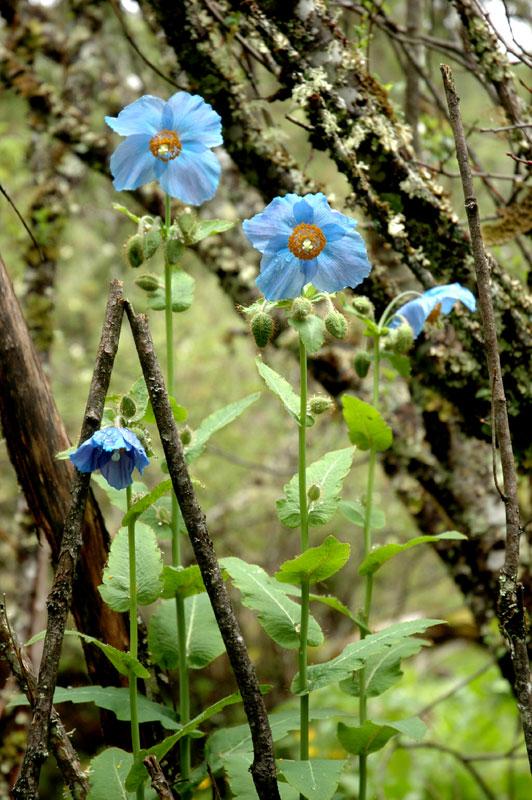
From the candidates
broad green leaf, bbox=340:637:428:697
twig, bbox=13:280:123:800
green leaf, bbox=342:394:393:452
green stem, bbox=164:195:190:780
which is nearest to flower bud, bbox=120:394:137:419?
twig, bbox=13:280:123:800

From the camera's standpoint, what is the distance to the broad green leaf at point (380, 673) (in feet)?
4.18

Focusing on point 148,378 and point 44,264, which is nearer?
point 148,378

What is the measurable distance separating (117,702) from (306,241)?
31.5 inches

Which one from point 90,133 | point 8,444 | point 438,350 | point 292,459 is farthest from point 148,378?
point 292,459

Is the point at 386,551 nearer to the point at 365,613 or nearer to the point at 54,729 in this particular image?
the point at 365,613

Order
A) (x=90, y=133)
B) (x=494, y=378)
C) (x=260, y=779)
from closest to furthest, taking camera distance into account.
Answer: (x=260, y=779) < (x=494, y=378) < (x=90, y=133)

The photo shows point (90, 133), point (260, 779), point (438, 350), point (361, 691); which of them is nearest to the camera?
point (260, 779)

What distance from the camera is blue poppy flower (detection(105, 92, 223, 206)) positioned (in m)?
1.16

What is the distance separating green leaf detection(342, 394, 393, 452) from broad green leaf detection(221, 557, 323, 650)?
12.5 inches

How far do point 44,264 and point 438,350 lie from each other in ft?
6.41

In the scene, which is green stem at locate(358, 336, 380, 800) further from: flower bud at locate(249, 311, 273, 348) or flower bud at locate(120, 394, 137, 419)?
flower bud at locate(120, 394, 137, 419)

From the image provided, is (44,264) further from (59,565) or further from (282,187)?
(59,565)

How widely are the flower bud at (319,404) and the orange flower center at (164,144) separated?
1.53 ft

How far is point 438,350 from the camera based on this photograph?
66.3 inches
